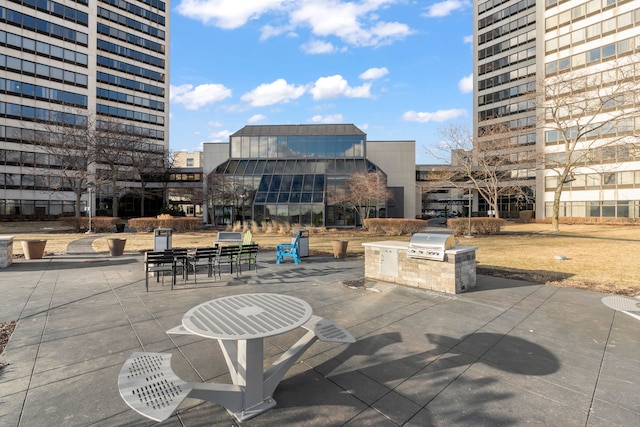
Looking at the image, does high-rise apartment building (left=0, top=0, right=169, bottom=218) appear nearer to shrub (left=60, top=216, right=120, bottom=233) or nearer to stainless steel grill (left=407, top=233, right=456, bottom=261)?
shrub (left=60, top=216, right=120, bottom=233)

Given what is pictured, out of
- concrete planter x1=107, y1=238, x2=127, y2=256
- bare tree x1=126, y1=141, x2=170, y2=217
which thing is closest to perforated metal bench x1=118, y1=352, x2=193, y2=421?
concrete planter x1=107, y1=238, x2=127, y2=256

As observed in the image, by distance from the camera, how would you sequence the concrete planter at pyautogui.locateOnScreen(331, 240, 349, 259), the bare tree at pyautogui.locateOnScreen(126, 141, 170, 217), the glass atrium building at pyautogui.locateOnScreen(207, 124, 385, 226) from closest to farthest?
the concrete planter at pyautogui.locateOnScreen(331, 240, 349, 259)
the glass atrium building at pyautogui.locateOnScreen(207, 124, 385, 226)
the bare tree at pyautogui.locateOnScreen(126, 141, 170, 217)

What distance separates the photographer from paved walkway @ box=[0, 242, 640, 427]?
296cm

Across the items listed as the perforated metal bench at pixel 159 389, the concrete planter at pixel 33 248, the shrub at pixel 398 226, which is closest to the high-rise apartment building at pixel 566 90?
the shrub at pixel 398 226

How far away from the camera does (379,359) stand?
4051 mm

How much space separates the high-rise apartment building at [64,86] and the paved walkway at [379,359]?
32.6 m

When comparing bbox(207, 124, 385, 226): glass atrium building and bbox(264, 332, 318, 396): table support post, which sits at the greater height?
bbox(207, 124, 385, 226): glass atrium building

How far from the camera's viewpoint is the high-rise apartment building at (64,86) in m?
38.9

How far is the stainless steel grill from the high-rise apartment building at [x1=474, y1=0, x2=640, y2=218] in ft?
78.2

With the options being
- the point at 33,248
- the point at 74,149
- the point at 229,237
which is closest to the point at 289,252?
the point at 229,237

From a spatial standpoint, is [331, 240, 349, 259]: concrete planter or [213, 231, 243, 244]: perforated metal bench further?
[331, 240, 349, 259]: concrete planter

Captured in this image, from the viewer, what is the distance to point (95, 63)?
46.9 metres

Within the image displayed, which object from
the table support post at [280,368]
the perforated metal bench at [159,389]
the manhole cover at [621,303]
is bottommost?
the manhole cover at [621,303]

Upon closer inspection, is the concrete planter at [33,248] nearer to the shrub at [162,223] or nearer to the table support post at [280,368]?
the shrub at [162,223]
